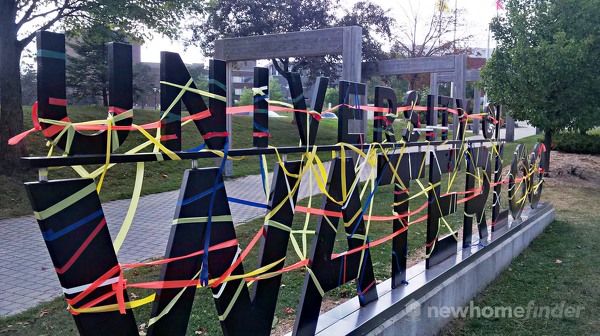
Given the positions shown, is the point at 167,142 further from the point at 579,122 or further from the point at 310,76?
the point at 310,76

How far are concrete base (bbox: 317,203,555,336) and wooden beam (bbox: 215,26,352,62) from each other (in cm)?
595

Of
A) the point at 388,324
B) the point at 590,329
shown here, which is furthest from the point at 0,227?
the point at 590,329

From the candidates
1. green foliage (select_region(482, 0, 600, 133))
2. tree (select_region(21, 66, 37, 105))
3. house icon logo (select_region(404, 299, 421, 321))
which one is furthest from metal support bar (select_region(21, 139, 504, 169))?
tree (select_region(21, 66, 37, 105))

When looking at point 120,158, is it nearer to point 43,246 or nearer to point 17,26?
point 43,246

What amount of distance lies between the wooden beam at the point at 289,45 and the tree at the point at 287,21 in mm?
7244

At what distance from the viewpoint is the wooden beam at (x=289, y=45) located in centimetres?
1068

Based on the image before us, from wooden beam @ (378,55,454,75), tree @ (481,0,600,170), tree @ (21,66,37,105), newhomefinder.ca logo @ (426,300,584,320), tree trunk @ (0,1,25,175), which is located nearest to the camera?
newhomefinder.ca logo @ (426,300,584,320)

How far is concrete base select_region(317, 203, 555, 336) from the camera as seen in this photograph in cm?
320

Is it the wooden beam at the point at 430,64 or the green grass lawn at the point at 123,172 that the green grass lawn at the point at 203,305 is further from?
the wooden beam at the point at 430,64

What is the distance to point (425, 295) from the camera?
12.7 ft

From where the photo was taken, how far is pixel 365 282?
3.46 meters

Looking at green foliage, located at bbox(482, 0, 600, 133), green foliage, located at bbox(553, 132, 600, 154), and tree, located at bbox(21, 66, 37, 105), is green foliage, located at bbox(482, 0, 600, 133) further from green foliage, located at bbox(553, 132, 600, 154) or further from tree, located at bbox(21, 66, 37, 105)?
tree, located at bbox(21, 66, 37, 105)

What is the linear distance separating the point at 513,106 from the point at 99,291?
12.3m

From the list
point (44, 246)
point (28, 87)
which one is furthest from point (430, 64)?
point (28, 87)
